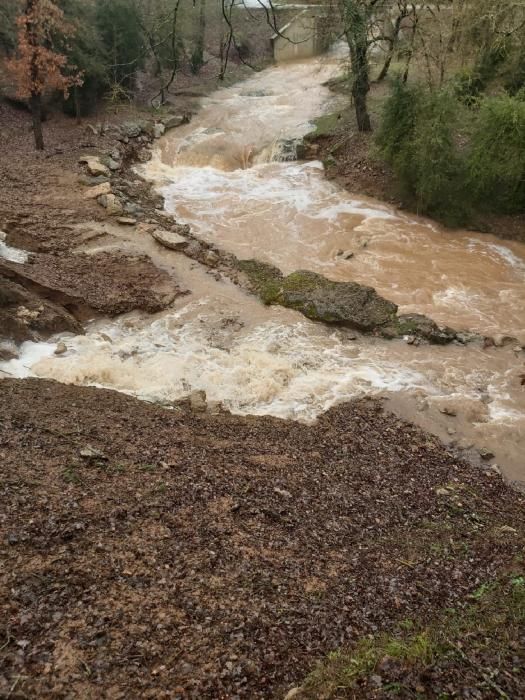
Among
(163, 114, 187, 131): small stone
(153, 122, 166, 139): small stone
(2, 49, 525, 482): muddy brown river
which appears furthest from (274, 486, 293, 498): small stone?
(163, 114, 187, 131): small stone

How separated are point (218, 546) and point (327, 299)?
7059 millimetres

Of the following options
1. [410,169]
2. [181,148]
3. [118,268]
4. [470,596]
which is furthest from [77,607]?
[181,148]

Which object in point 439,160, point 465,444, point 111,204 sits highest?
point 439,160

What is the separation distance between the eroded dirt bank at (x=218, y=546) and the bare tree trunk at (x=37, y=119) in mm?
13122

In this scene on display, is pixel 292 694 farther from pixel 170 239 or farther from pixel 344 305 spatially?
pixel 170 239

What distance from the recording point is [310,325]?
34.4 feet

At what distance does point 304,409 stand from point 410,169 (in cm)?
1001

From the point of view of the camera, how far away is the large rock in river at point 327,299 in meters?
10.5

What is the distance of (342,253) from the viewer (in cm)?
1335

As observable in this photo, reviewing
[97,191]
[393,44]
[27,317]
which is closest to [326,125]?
[393,44]

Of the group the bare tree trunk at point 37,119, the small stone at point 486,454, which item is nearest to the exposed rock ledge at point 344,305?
the small stone at point 486,454

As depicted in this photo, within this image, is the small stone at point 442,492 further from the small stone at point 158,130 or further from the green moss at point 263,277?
the small stone at point 158,130

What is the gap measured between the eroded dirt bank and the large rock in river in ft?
10.9

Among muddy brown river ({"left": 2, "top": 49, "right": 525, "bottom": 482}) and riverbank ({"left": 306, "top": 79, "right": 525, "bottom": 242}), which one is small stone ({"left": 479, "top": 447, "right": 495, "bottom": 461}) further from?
riverbank ({"left": 306, "top": 79, "right": 525, "bottom": 242})
